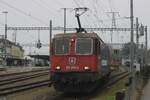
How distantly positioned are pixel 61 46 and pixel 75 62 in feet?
3.91

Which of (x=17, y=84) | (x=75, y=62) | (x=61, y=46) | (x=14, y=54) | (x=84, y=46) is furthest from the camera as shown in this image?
(x=14, y=54)

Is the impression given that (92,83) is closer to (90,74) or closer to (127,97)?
(90,74)

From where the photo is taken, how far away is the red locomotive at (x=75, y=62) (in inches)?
850

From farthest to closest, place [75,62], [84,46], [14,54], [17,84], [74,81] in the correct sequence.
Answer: [14,54], [17,84], [84,46], [75,62], [74,81]

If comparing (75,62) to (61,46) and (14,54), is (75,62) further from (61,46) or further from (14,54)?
(14,54)

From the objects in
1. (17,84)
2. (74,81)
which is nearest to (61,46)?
(74,81)

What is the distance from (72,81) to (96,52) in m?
1.96

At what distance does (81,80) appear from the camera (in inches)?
843

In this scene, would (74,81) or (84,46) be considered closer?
(74,81)

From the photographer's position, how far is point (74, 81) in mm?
21469

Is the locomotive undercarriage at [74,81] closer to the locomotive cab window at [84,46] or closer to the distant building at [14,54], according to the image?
the locomotive cab window at [84,46]

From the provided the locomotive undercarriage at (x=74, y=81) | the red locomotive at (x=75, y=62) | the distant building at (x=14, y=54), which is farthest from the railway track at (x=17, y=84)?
the distant building at (x=14, y=54)

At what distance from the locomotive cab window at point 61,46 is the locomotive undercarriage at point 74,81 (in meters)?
1.24

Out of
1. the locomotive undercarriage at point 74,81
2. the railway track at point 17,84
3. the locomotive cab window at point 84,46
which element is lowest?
the railway track at point 17,84
